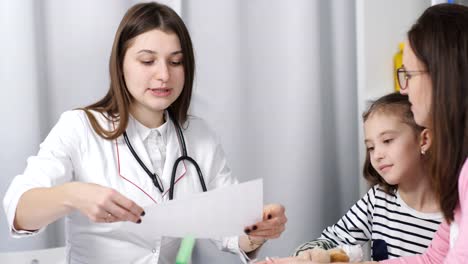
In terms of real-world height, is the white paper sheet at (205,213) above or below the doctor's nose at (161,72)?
below

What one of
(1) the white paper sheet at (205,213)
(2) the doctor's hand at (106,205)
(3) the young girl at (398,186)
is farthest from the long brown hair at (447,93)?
(2) the doctor's hand at (106,205)

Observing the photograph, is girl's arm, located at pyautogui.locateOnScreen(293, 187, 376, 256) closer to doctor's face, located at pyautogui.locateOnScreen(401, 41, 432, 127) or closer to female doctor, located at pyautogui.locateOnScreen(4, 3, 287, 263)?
female doctor, located at pyautogui.locateOnScreen(4, 3, 287, 263)

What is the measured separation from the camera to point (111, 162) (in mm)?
1416

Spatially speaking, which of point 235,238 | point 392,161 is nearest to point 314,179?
point 392,161

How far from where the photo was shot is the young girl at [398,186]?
5.08 ft

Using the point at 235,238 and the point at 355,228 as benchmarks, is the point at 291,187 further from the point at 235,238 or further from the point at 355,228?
the point at 235,238

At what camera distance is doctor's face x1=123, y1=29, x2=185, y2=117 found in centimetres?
140

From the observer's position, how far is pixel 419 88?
1108 mm

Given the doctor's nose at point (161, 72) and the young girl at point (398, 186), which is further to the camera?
the young girl at point (398, 186)

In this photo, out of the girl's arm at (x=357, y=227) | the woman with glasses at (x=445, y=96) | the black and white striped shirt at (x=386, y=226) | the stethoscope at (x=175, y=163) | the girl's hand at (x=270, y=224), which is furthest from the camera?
the girl's arm at (x=357, y=227)

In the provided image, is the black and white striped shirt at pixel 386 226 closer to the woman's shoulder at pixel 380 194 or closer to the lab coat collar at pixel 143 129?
the woman's shoulder at pixel 380 194

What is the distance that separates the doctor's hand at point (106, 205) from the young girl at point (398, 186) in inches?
22.7

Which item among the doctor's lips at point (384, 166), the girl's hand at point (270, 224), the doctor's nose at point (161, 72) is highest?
the doctor's nose at point (161, 72)

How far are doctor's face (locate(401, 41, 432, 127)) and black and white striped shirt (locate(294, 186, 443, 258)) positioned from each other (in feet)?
1.63
